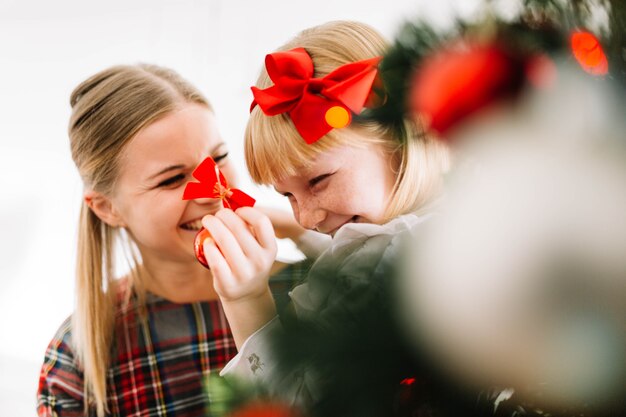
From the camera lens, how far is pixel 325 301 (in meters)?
0.37

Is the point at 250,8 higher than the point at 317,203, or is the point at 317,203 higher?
the point at 250,8

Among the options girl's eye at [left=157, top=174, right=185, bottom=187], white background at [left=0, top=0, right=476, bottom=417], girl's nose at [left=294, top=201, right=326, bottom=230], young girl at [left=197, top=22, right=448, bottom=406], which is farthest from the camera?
white background at [left=0, top=0, right=476, bottom=417]

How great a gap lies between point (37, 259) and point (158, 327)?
1.61 feet

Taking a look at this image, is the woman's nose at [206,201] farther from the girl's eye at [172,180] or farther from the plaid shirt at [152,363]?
the plaid shirt at [152,363]

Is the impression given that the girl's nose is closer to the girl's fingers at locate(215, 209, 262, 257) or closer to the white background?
the girl's fingers at locate(215, 209, 262, 257)

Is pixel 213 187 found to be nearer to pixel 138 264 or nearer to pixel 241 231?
pixel 241 231

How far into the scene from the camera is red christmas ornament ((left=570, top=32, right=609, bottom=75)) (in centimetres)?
31

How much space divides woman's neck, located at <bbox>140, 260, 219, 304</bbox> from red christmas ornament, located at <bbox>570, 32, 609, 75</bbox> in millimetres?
714

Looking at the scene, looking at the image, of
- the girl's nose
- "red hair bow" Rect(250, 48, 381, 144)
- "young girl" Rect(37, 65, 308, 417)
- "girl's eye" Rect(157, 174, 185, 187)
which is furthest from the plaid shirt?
"red hair bow" Rect(250, 48, 381, 144)

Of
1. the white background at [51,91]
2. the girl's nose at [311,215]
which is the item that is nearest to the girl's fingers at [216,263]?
the girl's nose at [311,215]

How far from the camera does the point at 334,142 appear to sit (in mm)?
584

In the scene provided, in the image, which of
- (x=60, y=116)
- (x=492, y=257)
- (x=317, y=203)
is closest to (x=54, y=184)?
(x=60, y=116)

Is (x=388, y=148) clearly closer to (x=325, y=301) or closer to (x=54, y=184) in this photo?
(x=325, y=301)

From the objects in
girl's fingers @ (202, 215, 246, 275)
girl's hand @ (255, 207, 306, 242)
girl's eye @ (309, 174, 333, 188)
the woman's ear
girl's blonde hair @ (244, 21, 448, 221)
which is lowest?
girl's hand @ (255, 207, 306, 242)
